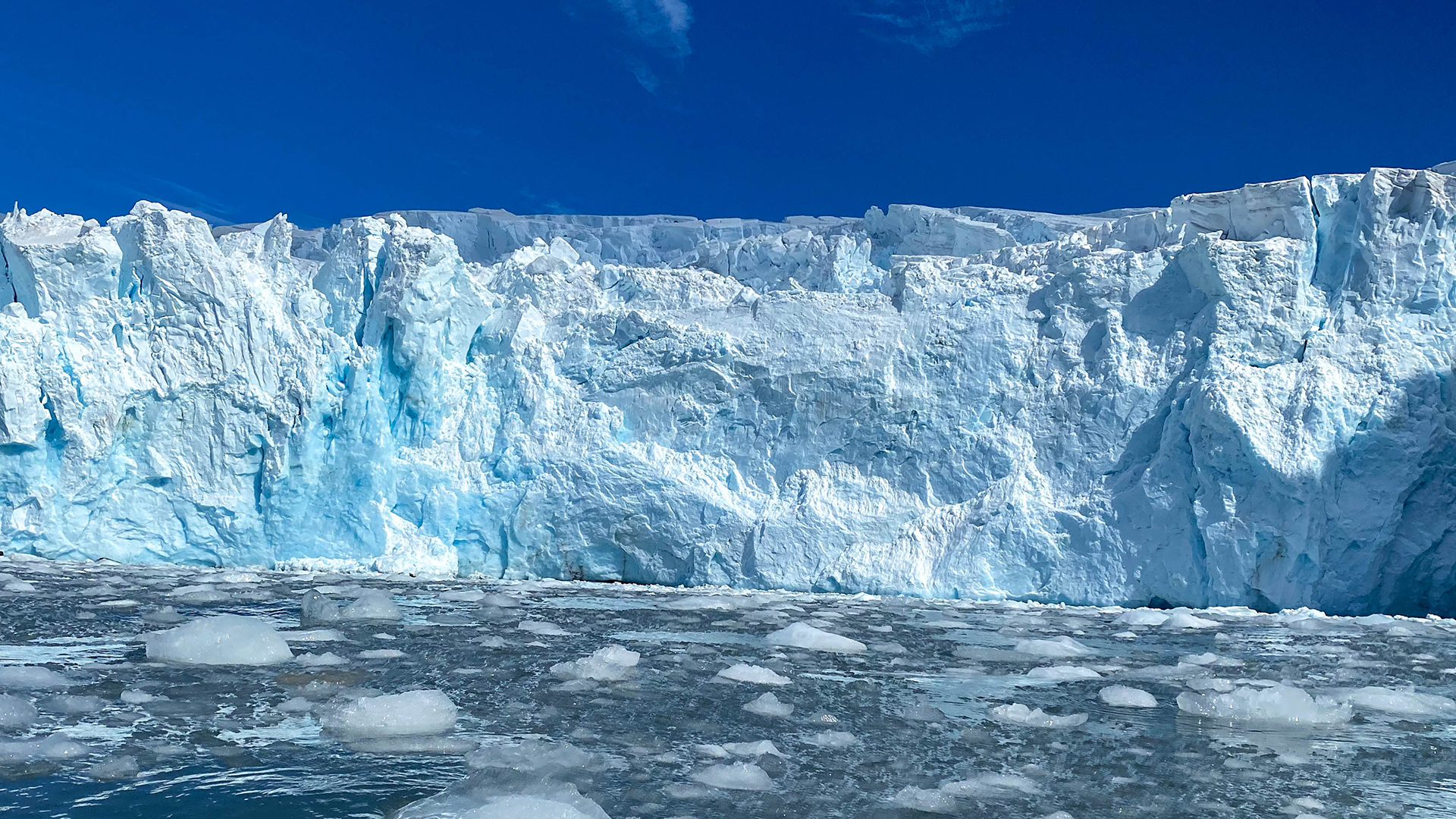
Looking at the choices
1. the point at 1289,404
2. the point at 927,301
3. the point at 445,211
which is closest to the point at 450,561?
the point at 927,301

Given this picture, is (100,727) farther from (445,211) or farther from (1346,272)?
(445,211)

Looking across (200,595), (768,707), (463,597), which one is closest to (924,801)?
(768,707)

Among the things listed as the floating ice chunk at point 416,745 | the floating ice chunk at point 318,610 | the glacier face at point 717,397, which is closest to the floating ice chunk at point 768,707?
the floating ice chunk at point 416,745

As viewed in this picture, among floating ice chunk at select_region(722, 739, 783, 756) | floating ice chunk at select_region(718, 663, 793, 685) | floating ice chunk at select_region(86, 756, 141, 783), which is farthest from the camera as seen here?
floating ice chunk at select_region(718, 663, 793, 685)

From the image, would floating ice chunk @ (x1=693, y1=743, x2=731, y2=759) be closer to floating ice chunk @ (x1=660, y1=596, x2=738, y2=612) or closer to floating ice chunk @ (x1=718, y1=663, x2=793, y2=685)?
floating ice chunk @ (x1=718, y1=663, x2=793, y2=685)

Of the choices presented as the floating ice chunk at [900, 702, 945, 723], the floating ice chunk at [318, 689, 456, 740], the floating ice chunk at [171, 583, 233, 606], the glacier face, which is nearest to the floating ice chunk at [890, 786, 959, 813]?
the floating ice chunk at [900, 702, 945, 723]

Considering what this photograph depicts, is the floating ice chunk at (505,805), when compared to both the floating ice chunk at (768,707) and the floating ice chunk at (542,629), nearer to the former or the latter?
the floating ice chunk at (768,707)

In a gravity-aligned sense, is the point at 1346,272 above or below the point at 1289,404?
above
